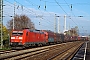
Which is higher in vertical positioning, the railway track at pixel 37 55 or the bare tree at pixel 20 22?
the bare tree at pixel 20 22

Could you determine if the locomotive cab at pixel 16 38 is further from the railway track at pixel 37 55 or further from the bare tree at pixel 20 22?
the bare tree at pixel 20 22

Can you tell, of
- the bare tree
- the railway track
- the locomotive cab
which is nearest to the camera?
the railway track

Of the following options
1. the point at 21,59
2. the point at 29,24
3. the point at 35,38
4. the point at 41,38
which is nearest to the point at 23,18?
the point at 29,24

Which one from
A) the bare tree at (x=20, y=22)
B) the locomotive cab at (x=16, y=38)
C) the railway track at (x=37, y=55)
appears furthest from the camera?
the bare tree at (x=20, y=22)

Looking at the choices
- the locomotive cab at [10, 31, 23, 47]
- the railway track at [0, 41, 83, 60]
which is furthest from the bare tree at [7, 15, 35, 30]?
the railway track at [0, 41, 83, 60]

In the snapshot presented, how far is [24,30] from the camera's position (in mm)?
35844

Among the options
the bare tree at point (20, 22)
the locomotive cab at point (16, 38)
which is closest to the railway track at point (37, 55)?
the locomotive cab at point (16, 38)

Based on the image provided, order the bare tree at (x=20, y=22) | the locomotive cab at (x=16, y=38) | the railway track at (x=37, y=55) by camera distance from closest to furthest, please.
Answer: the railway track at (x=37, y=55)
the locomotive cab at (x=16, y=38)
the bare tree at (x=20, y=22)

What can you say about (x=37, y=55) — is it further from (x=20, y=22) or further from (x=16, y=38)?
(x=20, y=22)

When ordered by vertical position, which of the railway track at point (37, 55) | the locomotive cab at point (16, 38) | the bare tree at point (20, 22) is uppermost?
the bare tree at point (20, 22)

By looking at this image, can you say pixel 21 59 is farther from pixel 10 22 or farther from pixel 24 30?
pixel 10 22

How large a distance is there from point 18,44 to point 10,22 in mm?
52117

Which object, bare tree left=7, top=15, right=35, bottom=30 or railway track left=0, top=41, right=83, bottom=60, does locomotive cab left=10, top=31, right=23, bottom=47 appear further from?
bare tree left=7, top=15, right=35, bottom=30

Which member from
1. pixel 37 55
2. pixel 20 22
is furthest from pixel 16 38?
pixel 20 22
